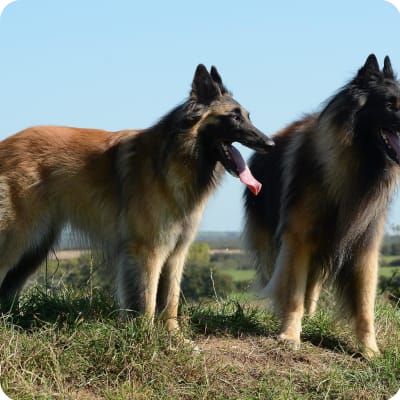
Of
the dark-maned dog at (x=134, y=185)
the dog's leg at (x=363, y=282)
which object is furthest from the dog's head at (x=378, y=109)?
the dark-maned dog at (x=134, y=185)

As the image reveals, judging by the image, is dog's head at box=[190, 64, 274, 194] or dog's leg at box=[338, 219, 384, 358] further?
dog's leg at box=[338, 219, 384, 358]

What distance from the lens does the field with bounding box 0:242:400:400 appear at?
16.6 feet

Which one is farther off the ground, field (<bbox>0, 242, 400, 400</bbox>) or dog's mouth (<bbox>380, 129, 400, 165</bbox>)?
dog's mouth (<bbox>380, 129, 400, 165</bbox>)

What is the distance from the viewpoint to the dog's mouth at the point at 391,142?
19.3 feet

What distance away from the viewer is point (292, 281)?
6.14 meters

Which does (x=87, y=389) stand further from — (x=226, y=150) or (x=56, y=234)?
(x=226, y=150)

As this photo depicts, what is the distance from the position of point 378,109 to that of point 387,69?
448 mm

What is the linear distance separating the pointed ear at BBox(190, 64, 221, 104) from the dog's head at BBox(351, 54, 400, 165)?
48.9 inches

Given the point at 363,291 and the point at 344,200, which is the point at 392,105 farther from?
the point at 363,291

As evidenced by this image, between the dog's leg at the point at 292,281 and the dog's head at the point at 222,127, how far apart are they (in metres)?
0.64

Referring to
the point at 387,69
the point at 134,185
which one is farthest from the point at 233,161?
the point at 387,69

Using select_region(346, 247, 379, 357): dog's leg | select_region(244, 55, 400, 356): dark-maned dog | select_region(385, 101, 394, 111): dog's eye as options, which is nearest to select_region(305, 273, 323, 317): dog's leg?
select_region(244, 55, 400, 356): dark-maned dog

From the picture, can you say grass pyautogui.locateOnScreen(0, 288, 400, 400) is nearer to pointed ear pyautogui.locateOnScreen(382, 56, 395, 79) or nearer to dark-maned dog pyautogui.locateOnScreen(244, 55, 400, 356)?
dark-maned dog pyautogui.locateOnScreen(244, 55, 400, 356)

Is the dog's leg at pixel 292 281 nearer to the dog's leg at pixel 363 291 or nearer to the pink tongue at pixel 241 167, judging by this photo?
the dog's leg at pixel 363 291
